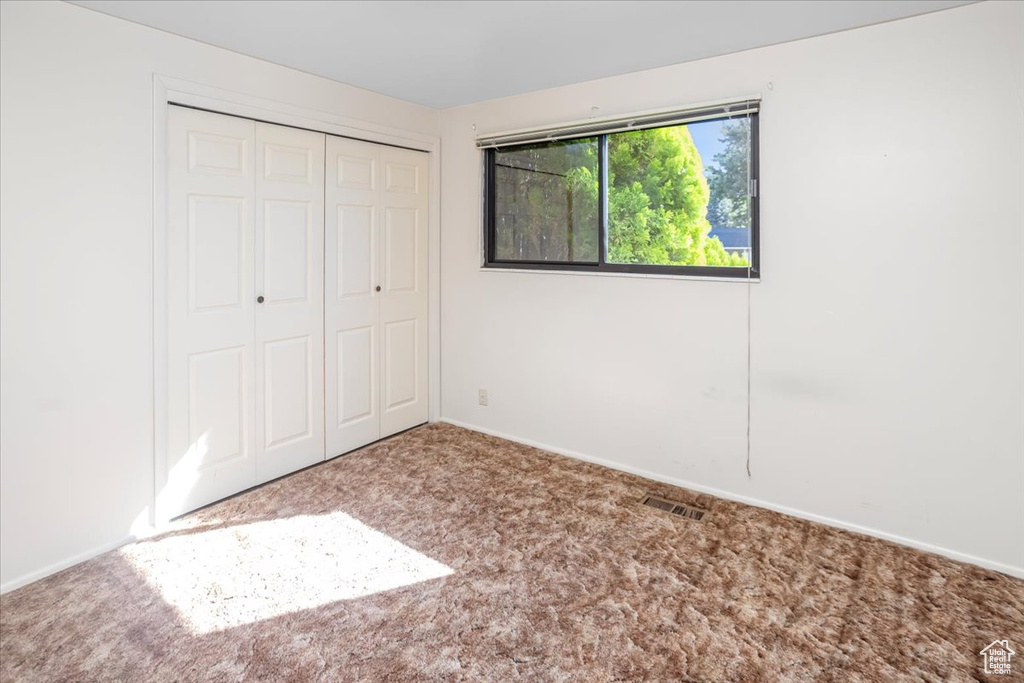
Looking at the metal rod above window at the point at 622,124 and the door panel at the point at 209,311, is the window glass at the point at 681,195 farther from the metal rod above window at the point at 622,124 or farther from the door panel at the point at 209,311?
the door panel at the point at 209,311

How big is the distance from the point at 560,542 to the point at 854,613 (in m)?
1.16

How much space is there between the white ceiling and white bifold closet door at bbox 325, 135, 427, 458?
2.14ft

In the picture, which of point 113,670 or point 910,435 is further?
point 910,435

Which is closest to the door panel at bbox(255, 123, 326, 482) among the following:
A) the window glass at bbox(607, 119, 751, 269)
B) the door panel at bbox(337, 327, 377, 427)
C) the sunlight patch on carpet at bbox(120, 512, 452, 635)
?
the door panel at bbox(337, 327, 377, 427)

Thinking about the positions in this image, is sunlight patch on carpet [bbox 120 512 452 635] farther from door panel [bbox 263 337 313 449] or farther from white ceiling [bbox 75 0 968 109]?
white ceiling [bbox 75 0 968 109]

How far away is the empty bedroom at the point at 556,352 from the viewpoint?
2.07 meters

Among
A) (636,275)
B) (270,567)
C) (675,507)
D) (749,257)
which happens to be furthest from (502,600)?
(749,257)

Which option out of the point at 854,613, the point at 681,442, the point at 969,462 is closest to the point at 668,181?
the point at 681,442

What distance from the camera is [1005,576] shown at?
2.38 metres

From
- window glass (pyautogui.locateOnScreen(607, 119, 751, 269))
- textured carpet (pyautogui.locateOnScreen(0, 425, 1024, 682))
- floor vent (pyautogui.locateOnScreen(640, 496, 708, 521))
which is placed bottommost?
textured carpet (pyautogui.locateOnScreen(0, 425, 1024, 682))

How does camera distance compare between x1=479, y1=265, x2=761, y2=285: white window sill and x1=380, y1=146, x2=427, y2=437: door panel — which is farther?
x1=380, y1=146, x2=427, y2=437: door panel

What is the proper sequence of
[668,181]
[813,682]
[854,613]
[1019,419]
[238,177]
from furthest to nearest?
1. [668,181]
2. [238,177]
3. [1019,419]
4. [854,613]
5. [813,682]

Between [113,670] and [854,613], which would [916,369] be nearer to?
[854,613]

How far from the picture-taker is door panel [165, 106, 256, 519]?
2775 mm
